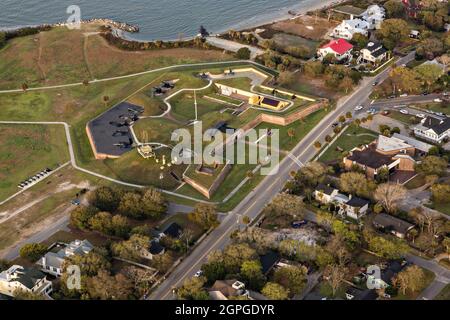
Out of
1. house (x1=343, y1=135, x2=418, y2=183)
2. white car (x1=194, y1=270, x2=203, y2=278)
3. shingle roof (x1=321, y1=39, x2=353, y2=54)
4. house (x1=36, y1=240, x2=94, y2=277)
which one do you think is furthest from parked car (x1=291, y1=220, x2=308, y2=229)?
shingle roof (x1=321, y1=39, x2=353, y2=54)

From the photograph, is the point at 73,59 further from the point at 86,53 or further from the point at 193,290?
the point at 193,290

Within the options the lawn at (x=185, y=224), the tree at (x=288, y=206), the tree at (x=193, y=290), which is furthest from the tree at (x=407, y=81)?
the tree at (x=193, y=290)

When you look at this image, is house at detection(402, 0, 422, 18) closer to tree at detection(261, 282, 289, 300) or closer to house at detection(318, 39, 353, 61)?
house at detection(318, 39, 353, 61)

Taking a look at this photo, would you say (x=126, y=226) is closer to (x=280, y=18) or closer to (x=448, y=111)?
(x=448, y=111)

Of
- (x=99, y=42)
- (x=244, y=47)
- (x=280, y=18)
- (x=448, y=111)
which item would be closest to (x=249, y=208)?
(x=448, y=111)

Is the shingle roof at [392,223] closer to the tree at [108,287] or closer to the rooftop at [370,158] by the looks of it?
the rooftop at [370,158]
